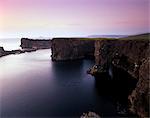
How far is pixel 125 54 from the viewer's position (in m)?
105

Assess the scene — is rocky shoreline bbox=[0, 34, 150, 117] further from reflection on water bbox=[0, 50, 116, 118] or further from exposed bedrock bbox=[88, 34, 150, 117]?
reflection on water bbox=[0, 50, 116, 118]

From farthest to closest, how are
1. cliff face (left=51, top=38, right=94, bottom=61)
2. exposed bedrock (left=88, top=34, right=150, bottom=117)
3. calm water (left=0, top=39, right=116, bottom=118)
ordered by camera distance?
cliff face (left=51, top=38, right=94, bottom=61) < exposed bedrock (left=88, top=34, right=150, bottom=117) < calm water (left=0, top=39, right=116, bottom=118)

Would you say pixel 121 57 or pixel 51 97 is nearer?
pixel 51 97

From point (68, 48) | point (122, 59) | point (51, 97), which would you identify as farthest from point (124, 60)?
point (51, 97)

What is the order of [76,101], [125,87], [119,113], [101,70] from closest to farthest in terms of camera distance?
[119,113]
[76,101]
[125,87]
[101,70]

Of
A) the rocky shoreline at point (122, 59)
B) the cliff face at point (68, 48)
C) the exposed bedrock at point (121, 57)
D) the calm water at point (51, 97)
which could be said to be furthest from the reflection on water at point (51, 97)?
the cliff face at point (68, 48)

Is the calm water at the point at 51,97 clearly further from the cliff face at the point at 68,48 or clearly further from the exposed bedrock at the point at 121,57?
the cliff face at the point at 68,48

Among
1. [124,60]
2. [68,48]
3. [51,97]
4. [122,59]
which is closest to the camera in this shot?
[51,97]

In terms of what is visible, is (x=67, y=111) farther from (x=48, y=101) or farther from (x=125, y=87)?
(x=125, y=87)

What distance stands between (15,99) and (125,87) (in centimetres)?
2920

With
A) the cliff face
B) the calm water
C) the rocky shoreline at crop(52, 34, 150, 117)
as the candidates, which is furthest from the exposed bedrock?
the cliff face

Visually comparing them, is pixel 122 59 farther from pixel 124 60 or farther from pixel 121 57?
pixel 124 60

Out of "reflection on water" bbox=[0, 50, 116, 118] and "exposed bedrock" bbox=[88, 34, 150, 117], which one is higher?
"exposed bedrock" bbox=[88, 34, 150, 117]

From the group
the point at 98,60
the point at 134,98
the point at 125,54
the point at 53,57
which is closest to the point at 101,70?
the point at 98,60
